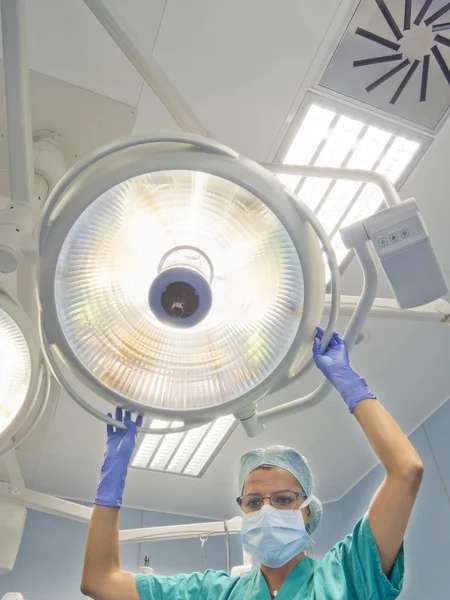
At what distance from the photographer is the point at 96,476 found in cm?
284

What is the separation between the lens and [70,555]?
2.72 m

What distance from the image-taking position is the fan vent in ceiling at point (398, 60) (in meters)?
1.26

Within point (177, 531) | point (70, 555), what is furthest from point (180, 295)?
point (70, 555)

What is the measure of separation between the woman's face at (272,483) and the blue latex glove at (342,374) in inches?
16.0

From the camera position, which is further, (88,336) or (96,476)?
(96,476)

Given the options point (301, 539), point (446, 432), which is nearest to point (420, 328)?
point (446, 432)

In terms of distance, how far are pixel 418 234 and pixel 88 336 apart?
0.50 metres

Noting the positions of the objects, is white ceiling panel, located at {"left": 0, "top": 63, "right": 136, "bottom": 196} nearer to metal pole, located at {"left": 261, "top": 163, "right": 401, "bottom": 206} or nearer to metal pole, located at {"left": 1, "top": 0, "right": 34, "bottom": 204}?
metal pole, located at {"left": 1, "top": 0, "right": 34, "bottom": 204}

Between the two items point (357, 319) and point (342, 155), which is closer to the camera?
point (357, 319)

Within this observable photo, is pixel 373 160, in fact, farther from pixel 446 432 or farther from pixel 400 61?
pixel 446 432

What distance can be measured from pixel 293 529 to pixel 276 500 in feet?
0.27

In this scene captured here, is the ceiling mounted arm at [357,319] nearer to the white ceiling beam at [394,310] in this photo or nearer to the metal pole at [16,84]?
the white ceiling beam at [394,310]

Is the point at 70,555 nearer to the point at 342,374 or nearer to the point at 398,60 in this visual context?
the point at 342,374

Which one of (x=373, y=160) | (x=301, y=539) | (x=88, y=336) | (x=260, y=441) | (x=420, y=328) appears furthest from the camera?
(x=260, y=441)
